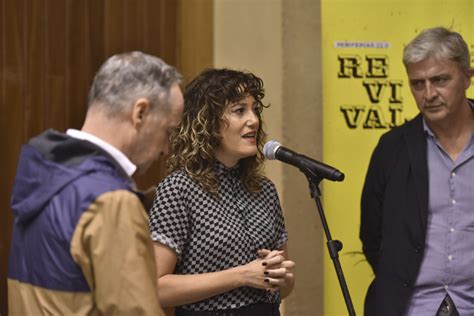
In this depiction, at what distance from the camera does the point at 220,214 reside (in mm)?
3826

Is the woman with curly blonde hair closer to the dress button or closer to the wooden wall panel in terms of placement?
the dress button

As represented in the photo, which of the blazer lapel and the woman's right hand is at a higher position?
the blazer lapel

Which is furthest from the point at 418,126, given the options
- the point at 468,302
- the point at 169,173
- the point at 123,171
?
the point at 123,171

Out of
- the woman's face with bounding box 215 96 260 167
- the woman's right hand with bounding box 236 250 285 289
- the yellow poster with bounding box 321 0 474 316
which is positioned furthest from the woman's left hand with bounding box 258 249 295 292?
the yellow poster with bounding box 321 0 474 316

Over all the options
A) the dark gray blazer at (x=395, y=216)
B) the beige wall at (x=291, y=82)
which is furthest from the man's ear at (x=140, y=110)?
the beige wall at (x=291, y=82)

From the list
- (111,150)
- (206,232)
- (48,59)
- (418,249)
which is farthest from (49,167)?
(48,59)

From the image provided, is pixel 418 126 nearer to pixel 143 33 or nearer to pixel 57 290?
pixel 143 33

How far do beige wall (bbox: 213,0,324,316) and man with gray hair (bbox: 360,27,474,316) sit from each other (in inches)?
44.2

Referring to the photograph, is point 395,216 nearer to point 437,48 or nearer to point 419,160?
point 419,160

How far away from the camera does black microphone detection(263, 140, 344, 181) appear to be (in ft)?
11.9

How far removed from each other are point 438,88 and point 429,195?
0.49 meters

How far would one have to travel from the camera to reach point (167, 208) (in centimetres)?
376

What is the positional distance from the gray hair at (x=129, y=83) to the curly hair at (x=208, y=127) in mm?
1132

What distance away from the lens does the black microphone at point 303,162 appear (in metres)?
3.62
